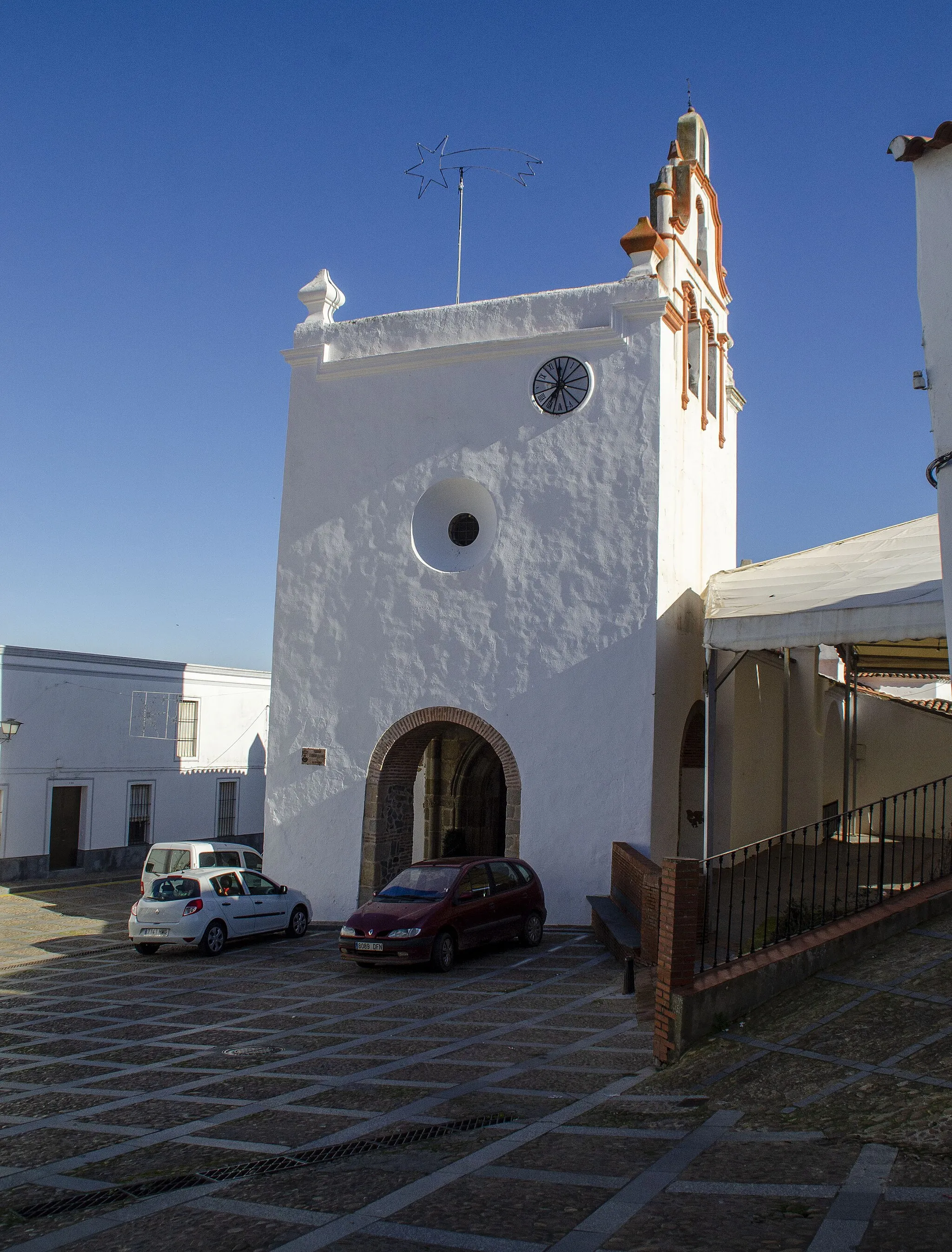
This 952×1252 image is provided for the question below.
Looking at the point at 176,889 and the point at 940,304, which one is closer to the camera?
the point at 940,304

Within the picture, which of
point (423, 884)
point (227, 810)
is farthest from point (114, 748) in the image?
point (423, 884)

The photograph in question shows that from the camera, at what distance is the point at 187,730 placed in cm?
2722

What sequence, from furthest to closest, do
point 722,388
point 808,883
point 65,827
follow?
1. point 65,827
2. point 722,388
3. point 808,883

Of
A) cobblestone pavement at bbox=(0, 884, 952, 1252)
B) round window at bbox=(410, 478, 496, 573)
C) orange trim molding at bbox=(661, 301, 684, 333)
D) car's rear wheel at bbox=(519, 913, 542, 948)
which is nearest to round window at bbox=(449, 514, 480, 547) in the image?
round window at bbox=(410, 478, 496, 573)

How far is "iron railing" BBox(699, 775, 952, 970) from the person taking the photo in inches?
366

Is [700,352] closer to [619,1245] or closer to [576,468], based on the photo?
[576,468]

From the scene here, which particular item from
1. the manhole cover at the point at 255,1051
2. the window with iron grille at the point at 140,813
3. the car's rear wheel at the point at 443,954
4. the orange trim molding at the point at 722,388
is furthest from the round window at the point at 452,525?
the window with iron grille at the point at 140,813

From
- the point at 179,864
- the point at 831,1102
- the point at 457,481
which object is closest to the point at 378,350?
the point at 457,481

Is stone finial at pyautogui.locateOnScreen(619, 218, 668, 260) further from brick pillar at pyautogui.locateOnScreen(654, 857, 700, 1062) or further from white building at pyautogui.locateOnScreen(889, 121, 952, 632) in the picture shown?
brick pillar at pyautogui.locateOnScreen(654, 857, 700, 1062)

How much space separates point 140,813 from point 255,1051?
58.6ft

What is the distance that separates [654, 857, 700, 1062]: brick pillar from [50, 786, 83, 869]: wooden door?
18.7 m

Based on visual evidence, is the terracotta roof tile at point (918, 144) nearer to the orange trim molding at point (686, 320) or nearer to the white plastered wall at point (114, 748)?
the orange trim molding at point (686, 320)

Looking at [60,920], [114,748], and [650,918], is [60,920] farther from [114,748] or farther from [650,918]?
[650,918]

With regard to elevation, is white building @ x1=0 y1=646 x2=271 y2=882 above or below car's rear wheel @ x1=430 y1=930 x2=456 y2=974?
above
